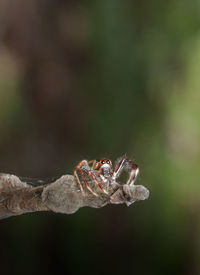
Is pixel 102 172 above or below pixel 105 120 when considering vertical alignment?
above

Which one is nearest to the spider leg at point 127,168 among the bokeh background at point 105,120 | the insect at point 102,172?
the insect at point 102,172

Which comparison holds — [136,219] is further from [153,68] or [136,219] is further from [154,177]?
[153,68]

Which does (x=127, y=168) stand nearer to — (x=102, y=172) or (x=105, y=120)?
(x=102, y=172)

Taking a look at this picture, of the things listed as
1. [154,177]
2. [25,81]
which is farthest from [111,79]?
[154,177]

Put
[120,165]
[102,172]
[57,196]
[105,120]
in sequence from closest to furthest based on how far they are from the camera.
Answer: [57,196], [102,172], [120,165], [105,120]

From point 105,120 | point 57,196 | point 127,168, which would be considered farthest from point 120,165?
point 105,120

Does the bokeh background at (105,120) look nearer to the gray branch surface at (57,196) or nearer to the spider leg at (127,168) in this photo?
the spider leg at (127,168)
